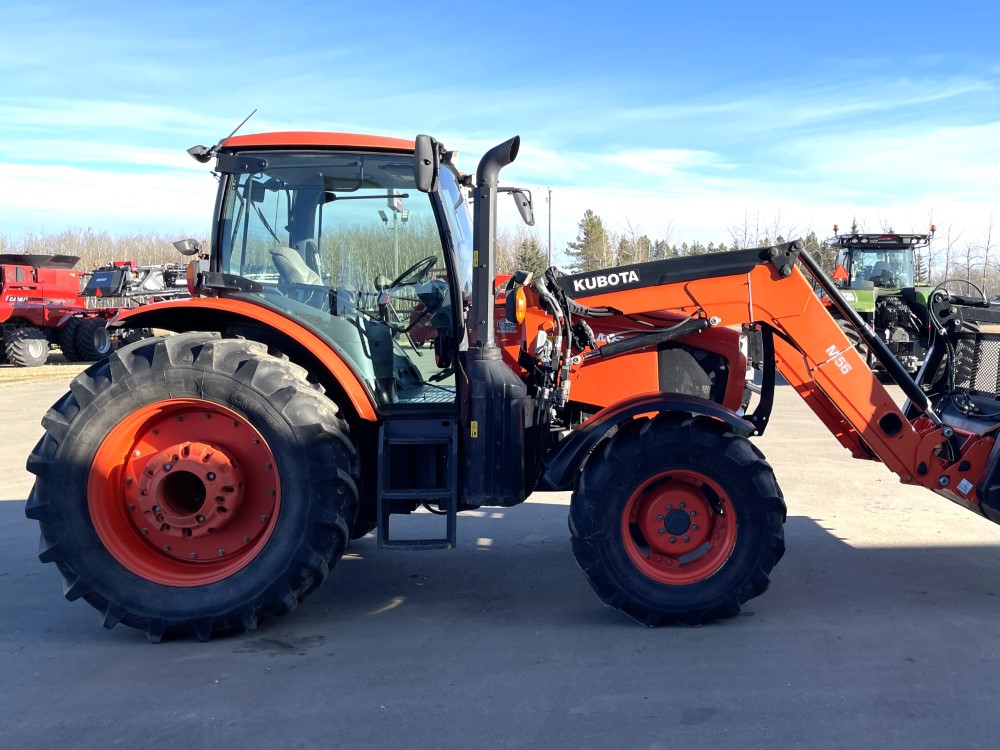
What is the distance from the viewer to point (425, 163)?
156 inches

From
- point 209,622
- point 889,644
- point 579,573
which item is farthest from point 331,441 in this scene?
point 889,644

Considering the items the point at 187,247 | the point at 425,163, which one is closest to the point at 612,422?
the point at 425,163

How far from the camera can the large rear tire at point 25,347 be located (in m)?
21.0

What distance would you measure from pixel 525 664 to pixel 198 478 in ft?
6.11

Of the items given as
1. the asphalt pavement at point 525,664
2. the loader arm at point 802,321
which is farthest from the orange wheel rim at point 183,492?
the loader arm at point 802,321

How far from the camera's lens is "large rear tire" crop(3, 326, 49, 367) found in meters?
21.0

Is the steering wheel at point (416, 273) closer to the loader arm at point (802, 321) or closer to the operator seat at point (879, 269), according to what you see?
the loader arm at point (802, 321)

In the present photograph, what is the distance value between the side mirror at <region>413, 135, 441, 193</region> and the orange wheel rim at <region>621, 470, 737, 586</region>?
1777 millimetres

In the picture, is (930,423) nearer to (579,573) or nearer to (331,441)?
(579,573)

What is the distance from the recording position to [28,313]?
21.5 metres

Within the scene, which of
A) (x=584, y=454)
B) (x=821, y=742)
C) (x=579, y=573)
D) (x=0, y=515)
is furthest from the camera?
(x=0, y=515)

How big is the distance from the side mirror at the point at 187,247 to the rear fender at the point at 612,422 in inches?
92.2

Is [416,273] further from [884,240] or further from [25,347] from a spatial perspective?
[25,347]

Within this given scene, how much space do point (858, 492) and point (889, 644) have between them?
3.34 m
